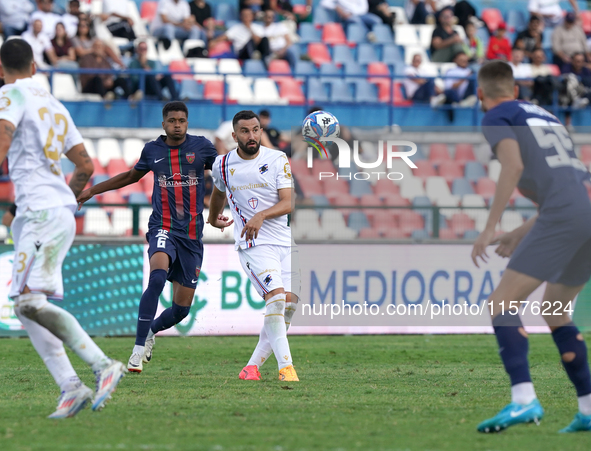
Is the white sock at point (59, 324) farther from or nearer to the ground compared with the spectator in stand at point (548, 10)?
nearer to the ground

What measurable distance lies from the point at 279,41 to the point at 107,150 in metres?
4.74

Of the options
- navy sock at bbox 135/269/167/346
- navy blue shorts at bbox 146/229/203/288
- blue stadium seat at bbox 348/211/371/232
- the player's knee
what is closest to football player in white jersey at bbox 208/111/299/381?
navy blue shorts at bbox 146/229/203/288

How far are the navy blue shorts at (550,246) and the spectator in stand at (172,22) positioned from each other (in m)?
14.3

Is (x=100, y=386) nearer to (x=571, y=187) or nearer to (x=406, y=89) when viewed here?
(x=571, y=187)

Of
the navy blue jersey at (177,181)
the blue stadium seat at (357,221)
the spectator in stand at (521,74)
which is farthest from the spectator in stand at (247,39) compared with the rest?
the navy blue jersey at (177,181)

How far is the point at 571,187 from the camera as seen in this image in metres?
5.27

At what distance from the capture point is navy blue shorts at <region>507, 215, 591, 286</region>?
5.18 metres

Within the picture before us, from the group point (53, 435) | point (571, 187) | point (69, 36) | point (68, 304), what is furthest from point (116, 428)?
point (69, 36)

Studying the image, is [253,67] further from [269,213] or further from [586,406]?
[586,406]

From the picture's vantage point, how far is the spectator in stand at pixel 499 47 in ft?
63.3

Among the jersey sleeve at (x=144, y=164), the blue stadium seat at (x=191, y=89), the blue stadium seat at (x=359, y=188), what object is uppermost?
the jersey sleeve at (x=144, y=164)

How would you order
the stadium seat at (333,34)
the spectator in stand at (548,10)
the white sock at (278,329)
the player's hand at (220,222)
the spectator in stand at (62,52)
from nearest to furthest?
the white sock at (278,329)
the player's hand at (220,222)
the spectator in stand at (62,52)
the stadium seat at (333,34)
the spectator in stand at (548,10)

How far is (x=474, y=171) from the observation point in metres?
16.5

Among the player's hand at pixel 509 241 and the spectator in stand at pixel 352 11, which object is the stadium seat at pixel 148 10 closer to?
the spectator in stand at pixel 352 11
